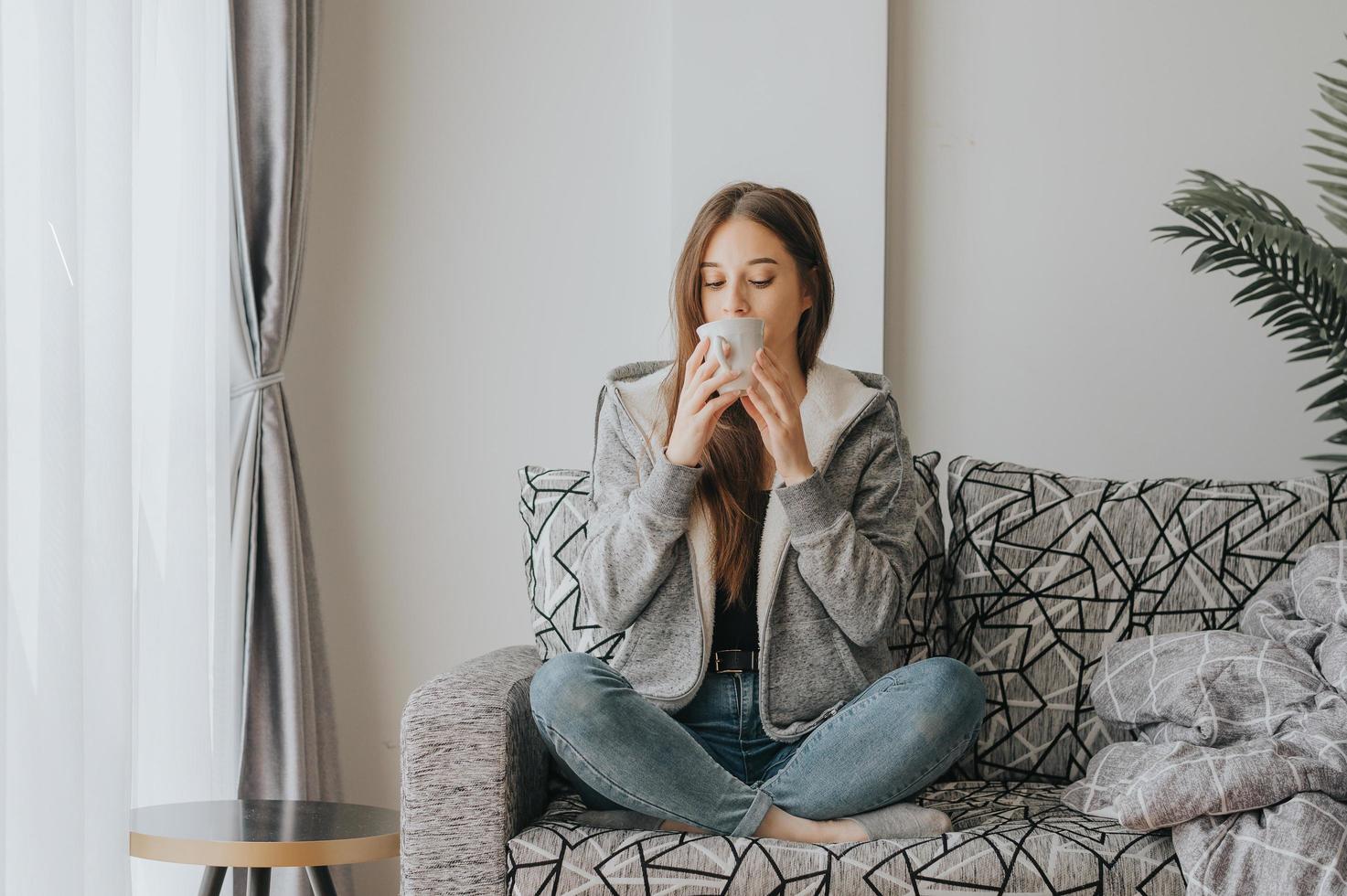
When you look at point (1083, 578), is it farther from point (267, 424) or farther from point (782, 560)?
point (267, 424)

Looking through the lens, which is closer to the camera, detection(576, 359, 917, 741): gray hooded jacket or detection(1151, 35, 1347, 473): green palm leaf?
detection(576, 359, 917, 741): gray hooded jacket

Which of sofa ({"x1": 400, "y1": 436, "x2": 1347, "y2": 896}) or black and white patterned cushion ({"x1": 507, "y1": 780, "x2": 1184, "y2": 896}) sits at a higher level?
sofa ({"x1": 400, "y1": 436, "x2": 1347, "y2": 896})

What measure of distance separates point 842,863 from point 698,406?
59cm

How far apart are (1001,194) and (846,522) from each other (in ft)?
3.53

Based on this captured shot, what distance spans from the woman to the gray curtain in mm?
659

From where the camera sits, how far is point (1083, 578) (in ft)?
5.89

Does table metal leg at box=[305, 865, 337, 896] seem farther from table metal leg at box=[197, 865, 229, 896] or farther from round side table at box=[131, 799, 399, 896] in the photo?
table metal leg at box=[197, 865, 229, 896]

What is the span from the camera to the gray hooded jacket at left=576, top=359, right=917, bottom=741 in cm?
154

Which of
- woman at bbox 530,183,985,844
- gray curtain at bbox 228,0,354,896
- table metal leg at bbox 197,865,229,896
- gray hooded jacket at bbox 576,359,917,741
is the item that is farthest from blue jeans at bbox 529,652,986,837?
gray curtain at bbox 228,0,354,896

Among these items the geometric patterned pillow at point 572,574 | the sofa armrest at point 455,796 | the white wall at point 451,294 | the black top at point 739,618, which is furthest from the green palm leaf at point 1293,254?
the sofa armrest at point 455,796

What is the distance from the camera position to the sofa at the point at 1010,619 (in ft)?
4.42

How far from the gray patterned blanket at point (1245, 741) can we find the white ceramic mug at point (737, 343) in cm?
69

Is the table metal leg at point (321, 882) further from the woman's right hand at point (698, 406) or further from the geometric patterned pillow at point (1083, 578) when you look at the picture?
the geometric patterned pillow at point (1083, 578)

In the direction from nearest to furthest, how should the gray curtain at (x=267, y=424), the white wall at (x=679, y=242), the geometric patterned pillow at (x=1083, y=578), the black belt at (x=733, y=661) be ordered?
the black belt at (x=733, y=661) < the geometric patterned pillow at (x=1083, y=578) < the gray curtain at (x=267, y=424) < the white wall at (x=679, y=242)
